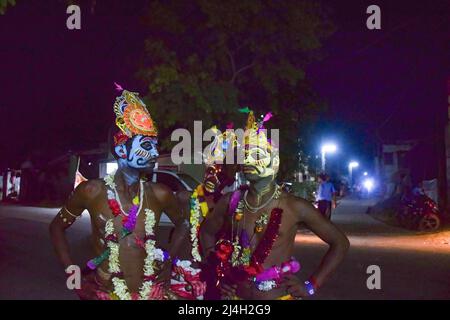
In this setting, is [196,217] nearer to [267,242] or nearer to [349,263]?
[267,242]

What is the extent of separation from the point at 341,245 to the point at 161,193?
1.20 metres

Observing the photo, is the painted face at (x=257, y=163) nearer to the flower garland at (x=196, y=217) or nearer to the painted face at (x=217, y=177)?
the flower garland at (x=196, y=217)

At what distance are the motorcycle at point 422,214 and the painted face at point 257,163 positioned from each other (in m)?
16.0

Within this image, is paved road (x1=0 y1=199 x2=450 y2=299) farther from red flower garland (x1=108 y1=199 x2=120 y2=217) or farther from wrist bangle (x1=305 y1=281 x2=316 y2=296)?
wrist bangle (x1=305 y1=281 x2=316 y2=296)

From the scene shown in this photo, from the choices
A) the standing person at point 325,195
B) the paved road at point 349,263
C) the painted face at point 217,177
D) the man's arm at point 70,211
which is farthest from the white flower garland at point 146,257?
the standing person at point 325,195

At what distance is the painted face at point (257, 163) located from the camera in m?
3.82

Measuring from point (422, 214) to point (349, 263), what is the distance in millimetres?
8065

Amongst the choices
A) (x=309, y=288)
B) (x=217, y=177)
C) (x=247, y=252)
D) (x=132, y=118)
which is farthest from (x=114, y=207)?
(x=217, y=177)

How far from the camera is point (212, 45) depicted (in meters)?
22.5

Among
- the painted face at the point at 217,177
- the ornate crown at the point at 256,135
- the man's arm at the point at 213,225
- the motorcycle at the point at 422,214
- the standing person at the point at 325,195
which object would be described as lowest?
the motorcycle at the point at 422,214

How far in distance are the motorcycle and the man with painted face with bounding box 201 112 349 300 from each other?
627 inches

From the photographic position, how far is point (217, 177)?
5.43 metres
